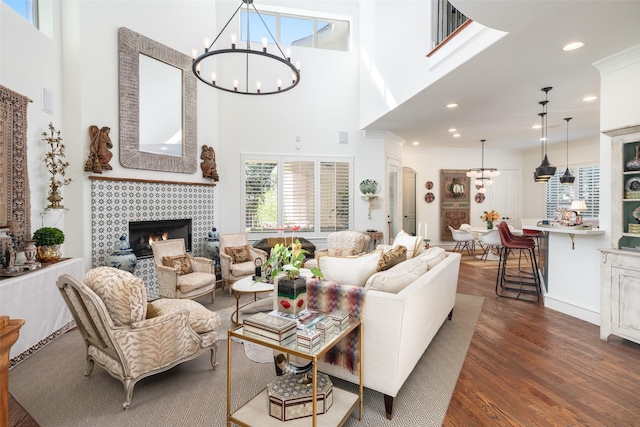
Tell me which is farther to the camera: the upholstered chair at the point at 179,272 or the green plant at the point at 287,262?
the upholstered chair at the point at 179,272

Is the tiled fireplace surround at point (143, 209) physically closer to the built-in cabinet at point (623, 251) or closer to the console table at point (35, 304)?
the console table at point (35, 304)

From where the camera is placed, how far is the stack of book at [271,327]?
1.79 m

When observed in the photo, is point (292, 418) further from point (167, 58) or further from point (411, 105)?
point (167, 58)


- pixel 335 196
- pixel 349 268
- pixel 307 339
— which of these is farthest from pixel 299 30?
pixel 307 339

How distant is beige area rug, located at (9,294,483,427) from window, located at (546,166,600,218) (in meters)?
7.33

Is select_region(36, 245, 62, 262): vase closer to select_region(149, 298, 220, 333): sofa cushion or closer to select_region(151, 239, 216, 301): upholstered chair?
select_region(151, 239, 216, 301): upholstered chair

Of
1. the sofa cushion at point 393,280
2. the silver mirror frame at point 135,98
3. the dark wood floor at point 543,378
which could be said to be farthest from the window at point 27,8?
the sofa cushion at point 393,280

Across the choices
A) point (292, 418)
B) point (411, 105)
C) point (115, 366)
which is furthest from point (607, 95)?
point (115, 366)

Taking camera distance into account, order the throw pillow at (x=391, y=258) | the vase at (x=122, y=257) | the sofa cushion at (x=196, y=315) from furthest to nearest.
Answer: the vase at (x=122, y=257)
the throw pillow at (x=391, y=258)
the sofa cushion at (x=196, y=315)

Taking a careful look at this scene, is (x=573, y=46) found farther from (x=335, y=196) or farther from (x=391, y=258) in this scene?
(x=335, y=196)

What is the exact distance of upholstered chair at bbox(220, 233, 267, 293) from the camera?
187 inches

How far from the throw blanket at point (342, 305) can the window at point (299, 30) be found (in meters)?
5.98

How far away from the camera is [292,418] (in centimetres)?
182

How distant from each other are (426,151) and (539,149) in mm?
3182
